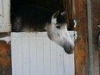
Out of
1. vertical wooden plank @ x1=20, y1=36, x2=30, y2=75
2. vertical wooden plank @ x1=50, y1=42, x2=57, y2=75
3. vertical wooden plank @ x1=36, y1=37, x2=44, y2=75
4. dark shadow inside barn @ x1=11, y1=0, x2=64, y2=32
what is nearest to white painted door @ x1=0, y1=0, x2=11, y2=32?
dark shadow inside barn @ x1=11, y1=0, x2=64, y2=32

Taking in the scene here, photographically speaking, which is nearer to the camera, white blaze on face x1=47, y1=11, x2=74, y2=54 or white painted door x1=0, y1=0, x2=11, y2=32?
white painted door x1=0, y1=0, x2=11, y2=32

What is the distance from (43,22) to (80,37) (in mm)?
349

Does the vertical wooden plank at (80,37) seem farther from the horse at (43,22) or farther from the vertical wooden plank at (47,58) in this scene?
the vertical wooden plank at (47,58)

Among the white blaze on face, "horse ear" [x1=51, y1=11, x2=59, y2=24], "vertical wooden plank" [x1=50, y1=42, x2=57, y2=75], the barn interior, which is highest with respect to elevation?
the barn interior

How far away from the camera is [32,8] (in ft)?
10.9

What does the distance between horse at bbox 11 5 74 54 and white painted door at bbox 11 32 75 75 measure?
1.8 inches

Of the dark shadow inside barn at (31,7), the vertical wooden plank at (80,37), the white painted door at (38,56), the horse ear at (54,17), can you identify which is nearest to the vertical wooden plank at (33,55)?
the white painted door at (38,56)

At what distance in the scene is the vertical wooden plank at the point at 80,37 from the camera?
3.37 m

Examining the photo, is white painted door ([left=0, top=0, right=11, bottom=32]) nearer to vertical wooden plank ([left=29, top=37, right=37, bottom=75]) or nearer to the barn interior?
the barn interior

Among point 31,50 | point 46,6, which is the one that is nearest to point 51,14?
point 46,6

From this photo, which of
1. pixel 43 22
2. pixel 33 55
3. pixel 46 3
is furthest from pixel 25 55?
pixel 46 3

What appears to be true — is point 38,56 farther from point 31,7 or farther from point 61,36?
point 31,7

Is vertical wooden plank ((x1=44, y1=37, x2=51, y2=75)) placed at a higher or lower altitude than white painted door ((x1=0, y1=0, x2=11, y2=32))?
lower

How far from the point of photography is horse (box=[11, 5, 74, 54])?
3.30 metres
